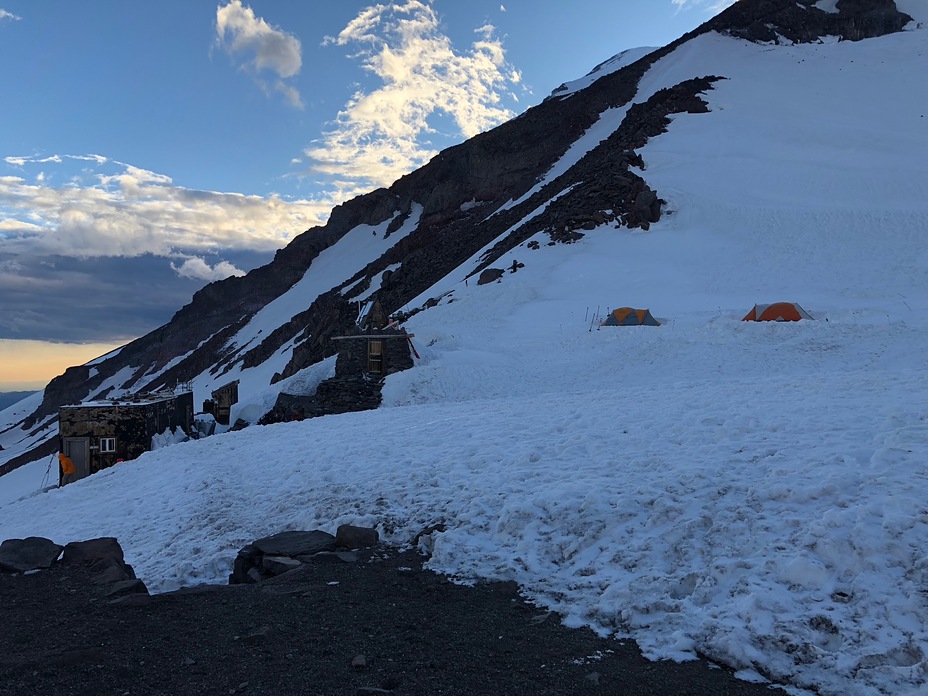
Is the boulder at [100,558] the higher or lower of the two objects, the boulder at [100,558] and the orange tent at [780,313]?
the lower

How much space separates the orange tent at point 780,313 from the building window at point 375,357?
48.6ft

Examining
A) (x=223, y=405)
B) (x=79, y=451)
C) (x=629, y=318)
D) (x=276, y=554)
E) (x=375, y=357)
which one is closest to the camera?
(x=276, y=554)

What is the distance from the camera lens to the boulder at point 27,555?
7602mm

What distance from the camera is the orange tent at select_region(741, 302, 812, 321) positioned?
24.3 m

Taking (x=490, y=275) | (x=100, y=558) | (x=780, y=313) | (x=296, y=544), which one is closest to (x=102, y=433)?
Result: (x=490, y=275)

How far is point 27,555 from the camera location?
7844 mm

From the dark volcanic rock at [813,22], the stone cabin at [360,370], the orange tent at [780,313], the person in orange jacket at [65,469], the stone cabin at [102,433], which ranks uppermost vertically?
the dark volcanic rock at [813,22]

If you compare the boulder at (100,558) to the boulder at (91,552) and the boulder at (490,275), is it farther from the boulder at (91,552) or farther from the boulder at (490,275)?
the boulder at (490,275)

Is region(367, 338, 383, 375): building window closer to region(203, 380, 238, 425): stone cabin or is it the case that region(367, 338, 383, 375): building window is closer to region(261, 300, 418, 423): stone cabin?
region(261, 300, 418, 423): stone cabin

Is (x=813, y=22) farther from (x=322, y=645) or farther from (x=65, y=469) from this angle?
(x=322, y=645)

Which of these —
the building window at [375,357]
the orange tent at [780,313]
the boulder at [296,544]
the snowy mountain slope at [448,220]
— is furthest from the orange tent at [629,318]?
the boulder at [296,544]

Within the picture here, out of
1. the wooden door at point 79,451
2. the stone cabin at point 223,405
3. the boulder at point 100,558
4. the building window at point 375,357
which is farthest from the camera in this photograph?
the stone cabin at point 223,405

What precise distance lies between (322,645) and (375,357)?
1992 centimetres

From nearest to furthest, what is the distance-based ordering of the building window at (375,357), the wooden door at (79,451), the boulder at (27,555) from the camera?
the boulder at (27,555), the building window at (375,357), the wooden door at (79,451)
